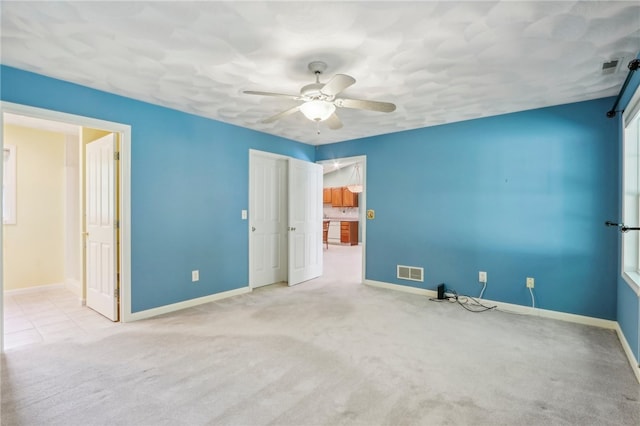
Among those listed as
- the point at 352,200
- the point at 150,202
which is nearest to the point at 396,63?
the point at 150,202

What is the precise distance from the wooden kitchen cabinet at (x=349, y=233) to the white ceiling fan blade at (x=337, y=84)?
846cm

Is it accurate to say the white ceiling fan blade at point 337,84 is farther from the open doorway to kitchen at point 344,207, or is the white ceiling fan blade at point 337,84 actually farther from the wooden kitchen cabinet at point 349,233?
the wooden kitchen cabinet at point 349,233

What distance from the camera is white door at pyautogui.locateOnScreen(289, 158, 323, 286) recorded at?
4973 mm

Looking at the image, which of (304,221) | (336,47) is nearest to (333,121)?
(336,47)

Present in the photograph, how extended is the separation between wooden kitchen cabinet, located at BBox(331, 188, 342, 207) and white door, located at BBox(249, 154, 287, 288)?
20.1ft

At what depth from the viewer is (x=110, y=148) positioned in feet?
11.0

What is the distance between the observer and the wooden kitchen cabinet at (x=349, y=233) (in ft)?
34.8

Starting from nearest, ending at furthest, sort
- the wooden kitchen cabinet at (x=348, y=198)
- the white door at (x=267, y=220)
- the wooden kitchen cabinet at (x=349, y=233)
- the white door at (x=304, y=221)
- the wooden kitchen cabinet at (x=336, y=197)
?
the white door at (x=267, y=220) → the white door at (x=304, y=221) → the wooden kitchen cabinet at (x=349, y=233) → the wooden kitchen cabinet at (x=348, y=198) → the wooden kitchen cabinet at (x=336, y=197)

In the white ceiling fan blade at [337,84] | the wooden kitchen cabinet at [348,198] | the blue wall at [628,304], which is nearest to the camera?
the white ceiling fan blade at [337,84]

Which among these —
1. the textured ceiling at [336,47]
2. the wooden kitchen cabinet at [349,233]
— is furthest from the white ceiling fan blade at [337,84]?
the wooden kitchen cabinet at [349,233]

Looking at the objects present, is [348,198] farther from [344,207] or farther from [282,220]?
[282,220]

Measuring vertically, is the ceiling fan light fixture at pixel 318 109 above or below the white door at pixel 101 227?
above

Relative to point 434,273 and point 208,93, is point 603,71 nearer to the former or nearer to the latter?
point 434,273

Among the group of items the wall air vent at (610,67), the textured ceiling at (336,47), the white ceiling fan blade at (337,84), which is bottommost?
the white ceiling fan blade at (337,84)
